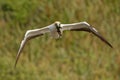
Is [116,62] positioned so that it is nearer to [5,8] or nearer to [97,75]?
[97,75]

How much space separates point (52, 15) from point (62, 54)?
2.56 feet

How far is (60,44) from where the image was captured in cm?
998

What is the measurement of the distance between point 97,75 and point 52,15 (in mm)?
1229

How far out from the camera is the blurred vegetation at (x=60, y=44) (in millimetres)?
9461

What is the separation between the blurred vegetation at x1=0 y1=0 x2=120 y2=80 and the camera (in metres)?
9.46

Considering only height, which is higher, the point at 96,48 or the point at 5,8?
the point at 5,8

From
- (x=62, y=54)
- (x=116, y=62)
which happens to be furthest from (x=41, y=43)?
(x=116, y=62)

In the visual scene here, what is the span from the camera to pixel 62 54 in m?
9.74

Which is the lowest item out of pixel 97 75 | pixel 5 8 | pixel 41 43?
pixel 97 75

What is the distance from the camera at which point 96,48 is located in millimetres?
10039

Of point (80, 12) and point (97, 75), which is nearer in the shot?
point (97, 75)

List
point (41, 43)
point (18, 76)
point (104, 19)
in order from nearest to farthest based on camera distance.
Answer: point (18, 76), point (41, 43), point (104, 19)

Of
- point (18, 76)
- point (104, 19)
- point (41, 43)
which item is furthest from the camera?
point (104, 19)

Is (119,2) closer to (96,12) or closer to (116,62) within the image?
(96,12)
